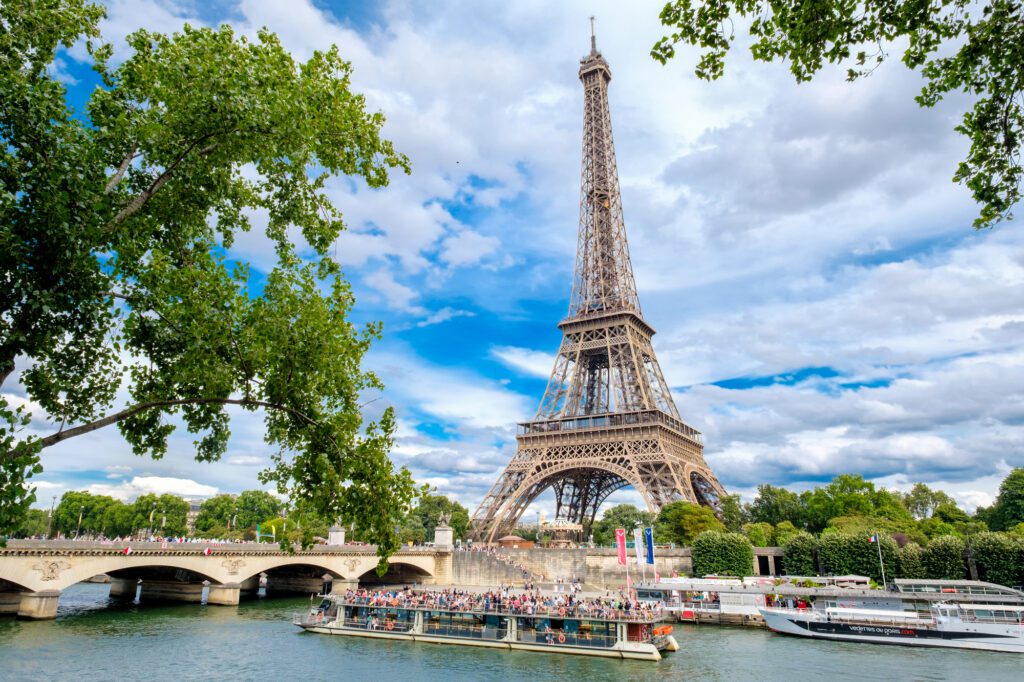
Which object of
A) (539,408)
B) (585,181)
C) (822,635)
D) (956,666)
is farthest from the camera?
(585,181)

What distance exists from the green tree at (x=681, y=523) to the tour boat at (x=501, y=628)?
22632 millimetres

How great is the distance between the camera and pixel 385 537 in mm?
11625

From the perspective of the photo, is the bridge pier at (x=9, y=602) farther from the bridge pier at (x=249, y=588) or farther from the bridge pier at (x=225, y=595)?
the bridge pier at (x=249, y=588)

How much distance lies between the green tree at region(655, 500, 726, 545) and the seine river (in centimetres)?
1815

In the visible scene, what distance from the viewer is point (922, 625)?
36656 mm

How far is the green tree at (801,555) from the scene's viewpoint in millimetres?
55406

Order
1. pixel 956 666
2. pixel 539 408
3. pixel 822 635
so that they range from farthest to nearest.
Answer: pixel 539 408
pixel 822 635
pixel 956 666

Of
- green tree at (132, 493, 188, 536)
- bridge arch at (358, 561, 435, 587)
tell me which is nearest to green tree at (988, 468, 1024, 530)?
bridge arch at (358, 561, 435, 587)

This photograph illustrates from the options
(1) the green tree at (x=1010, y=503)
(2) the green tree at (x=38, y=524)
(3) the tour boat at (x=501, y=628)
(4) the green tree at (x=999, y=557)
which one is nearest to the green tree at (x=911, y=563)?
(4) the green tree at (x=999, y=557)

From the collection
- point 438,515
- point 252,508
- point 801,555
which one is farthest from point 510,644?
point 252,508

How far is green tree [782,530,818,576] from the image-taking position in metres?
55.4

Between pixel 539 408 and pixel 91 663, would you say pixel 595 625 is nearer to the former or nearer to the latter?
pixel 91 663

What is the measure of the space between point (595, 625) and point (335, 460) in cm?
2647

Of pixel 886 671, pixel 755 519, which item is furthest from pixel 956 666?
pixel 755 519
